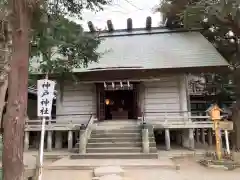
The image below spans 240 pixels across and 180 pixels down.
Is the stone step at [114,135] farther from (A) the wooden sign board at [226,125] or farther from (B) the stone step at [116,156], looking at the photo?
(A) the wooden sign board at [226,125]

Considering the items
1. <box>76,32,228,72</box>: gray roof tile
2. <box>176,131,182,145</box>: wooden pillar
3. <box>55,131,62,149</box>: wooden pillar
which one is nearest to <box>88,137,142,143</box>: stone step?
<box>55,131,62,149</box>: wooden pillar

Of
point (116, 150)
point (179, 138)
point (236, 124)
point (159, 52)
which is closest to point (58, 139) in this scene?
point (116, 150)

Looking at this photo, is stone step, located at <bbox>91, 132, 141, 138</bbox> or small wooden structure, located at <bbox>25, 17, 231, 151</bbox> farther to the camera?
small wooden structure, located at <bbox>25, 17, 231, 151</bbox>

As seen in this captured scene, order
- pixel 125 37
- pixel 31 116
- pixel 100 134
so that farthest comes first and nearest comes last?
pixel 31 116, pixel 125 37, pixel 100 134

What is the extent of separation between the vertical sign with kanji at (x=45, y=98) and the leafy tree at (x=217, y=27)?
5569mm

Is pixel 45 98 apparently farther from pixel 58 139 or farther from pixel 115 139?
pixel 58 139

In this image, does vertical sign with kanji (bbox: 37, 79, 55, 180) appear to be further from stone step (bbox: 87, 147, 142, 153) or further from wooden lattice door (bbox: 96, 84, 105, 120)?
wooden lattice door (bbox: 96, 84, 105, 120)

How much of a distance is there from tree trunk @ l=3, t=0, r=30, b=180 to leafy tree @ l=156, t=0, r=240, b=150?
610 cm

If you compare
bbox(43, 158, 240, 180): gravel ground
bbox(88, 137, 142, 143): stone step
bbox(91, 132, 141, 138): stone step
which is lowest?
bbox(43, 158, 240, 180): gravel ground

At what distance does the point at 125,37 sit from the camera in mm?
18406

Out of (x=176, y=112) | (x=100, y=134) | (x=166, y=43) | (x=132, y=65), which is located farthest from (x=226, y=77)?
(x=100, y=134)

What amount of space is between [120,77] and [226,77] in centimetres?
681

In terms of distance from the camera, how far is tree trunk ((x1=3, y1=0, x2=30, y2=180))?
15.1 ft

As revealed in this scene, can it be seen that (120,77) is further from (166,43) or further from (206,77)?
(206,77)
